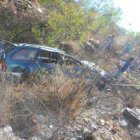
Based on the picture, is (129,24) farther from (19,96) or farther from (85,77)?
(19,96)

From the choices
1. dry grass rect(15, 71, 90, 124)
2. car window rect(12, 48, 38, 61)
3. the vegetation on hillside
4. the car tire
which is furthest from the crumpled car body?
the vegetation on hillside

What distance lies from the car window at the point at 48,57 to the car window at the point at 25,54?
0.28 meters

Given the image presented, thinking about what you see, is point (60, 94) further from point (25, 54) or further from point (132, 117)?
point (132, 117)

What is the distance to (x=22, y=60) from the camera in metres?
4.20

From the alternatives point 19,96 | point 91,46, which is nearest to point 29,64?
point 19,96

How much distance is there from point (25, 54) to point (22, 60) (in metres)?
0.22

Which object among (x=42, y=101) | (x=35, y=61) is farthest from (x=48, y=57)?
(x=42, y=101)

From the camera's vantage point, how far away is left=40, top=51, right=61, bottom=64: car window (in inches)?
179

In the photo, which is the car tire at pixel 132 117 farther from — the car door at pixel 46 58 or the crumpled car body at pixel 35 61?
the car door at pixel 46 58

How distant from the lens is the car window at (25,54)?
409 cm

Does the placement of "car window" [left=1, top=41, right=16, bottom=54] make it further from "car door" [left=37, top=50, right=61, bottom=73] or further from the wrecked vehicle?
"car door" [left=37, top=50, right=61, bottom=73]

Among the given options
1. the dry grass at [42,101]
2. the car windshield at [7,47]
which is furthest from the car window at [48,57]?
the dry grass at [42,101]

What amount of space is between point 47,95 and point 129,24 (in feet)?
49.5

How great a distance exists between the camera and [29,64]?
432cm
